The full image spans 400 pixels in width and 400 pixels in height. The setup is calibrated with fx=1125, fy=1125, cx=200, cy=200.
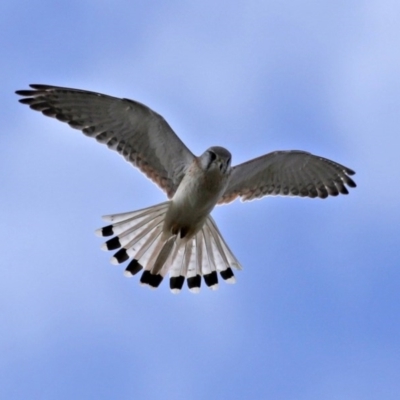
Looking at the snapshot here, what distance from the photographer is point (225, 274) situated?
47.2 feet

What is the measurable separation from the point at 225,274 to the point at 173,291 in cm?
70

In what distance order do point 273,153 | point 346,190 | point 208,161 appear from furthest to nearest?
1. point 346,190
2. point 273,153
3. point 208,161

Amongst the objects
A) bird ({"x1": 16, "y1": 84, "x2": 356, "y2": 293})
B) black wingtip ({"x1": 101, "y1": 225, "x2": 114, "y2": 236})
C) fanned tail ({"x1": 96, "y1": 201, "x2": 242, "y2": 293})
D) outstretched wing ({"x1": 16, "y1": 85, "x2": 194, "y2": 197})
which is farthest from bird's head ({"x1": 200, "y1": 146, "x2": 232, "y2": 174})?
black wingtip ({"x1": 101, "y1": 225, "x2": 114, "y2": 236})

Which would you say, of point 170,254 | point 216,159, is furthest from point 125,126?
point 170,254

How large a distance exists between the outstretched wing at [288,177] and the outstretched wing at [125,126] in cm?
84

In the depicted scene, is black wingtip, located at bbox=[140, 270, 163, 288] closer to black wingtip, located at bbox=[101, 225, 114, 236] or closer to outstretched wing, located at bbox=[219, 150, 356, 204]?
black wingtip, located at bbox=[101, 225, 114, 236]

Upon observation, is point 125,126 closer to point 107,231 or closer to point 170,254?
point 107,231

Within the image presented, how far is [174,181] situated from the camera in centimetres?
1391

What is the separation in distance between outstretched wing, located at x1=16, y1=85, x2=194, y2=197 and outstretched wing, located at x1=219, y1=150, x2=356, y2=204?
844mm

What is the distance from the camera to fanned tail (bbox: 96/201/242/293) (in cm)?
1413

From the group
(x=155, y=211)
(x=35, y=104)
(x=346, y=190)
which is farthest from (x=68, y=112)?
(x=346, y=190)

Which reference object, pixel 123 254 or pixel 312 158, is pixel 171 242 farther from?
pixel 312 158

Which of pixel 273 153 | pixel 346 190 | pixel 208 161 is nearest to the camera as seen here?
pixel 208 161

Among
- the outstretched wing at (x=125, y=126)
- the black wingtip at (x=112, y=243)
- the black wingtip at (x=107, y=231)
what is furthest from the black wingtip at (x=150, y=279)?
the outstretched wing at (x=125, y=126)
